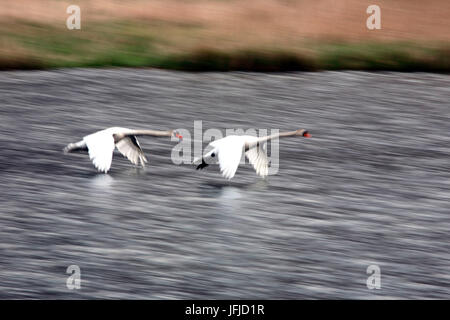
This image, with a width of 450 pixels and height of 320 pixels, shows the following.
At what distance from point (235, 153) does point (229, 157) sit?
97 millimetres

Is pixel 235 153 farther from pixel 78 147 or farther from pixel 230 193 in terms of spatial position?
pixel 78 147

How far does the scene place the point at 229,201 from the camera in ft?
41.1

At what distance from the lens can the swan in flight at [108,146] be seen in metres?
12.4

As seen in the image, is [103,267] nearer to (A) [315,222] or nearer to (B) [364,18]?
(A) [315,222]

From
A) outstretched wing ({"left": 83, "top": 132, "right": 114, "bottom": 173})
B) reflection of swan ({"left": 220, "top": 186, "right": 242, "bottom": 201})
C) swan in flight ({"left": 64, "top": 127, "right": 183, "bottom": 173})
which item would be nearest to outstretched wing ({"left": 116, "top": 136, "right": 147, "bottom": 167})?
swan in flight ({"left": 64, "top": 127, "right": 183, "bottom": 173})

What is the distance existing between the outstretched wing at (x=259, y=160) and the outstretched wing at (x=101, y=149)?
5.75 feet

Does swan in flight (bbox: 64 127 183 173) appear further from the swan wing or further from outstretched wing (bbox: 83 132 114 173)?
the swan wing

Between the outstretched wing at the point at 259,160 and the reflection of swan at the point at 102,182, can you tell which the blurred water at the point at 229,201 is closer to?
the reflection of swan at the point at 102,182

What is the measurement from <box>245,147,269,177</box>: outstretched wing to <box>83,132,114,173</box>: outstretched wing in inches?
69.0

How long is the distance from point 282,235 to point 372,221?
1221 mm

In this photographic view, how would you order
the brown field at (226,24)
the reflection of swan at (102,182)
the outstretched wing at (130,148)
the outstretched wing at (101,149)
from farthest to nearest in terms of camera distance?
the brown field at (226,24)
the outstretched wing at (130,148)
the reflection of swan at (102,182)
the outstretched wing at (101,149)

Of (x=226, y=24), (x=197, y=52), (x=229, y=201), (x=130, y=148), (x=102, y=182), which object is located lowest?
(x=229, y=201)

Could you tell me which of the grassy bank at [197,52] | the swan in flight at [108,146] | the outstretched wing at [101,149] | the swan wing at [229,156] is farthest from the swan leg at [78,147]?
the grassy bank at [197,52]

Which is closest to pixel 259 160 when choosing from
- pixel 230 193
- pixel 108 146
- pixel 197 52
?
pixel 230 193
